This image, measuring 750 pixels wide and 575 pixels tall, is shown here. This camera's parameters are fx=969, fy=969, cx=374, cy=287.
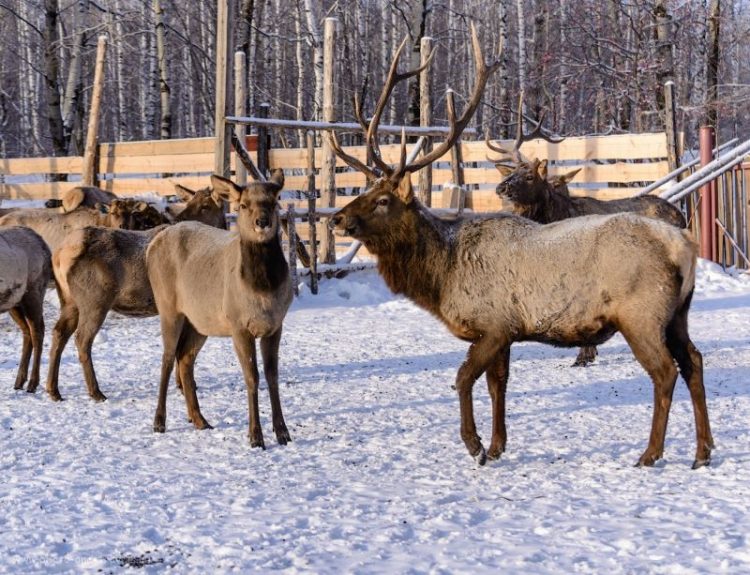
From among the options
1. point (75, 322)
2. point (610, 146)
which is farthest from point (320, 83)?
point (75, 322)

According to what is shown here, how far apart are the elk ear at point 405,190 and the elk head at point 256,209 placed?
83cm

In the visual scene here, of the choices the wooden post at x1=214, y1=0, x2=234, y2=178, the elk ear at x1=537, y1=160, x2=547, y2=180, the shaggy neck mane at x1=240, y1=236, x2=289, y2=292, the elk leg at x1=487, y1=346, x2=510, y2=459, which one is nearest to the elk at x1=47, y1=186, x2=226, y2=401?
the shaggy neck mane at x1=240, y1=236, x2=289, y2=292

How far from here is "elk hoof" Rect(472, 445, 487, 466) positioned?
5688 mm

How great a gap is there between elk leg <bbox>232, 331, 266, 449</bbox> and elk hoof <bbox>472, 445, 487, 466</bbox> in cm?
138

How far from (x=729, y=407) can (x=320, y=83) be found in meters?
14.8

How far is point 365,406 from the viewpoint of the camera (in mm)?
7473

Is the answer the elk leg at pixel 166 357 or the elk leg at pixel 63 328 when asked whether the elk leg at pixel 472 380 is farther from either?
the elk leg at pixel 63 328

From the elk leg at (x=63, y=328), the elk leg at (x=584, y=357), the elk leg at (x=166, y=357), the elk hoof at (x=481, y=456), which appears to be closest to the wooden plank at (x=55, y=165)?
the elk leg at (x=63, y=328)

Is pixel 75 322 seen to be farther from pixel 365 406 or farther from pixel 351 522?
pixel 351 522

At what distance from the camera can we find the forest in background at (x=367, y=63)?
22719 mm

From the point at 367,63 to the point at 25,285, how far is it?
55.0 feet

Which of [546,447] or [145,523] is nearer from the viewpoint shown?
[145,523]

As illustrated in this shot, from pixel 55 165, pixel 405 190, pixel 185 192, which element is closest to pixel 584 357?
pixel 405 190

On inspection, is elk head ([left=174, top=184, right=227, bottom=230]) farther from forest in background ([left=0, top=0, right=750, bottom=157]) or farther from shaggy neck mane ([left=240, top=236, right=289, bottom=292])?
shaggy neck mane ([left=240, top=236, right=289, bottom=292])
